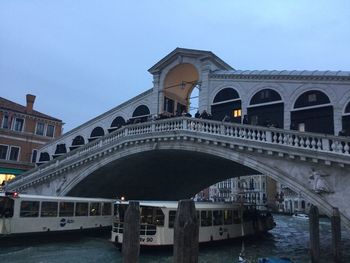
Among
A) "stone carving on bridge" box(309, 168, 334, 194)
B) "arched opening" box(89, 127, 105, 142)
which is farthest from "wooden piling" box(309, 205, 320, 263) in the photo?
"arched opening" box(89, 127, 105, 142)

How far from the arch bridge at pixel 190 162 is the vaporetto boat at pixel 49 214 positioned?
104 inches

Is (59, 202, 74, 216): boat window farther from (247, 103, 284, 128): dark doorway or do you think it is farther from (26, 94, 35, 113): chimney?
(26, 94, 35, 113): chimney

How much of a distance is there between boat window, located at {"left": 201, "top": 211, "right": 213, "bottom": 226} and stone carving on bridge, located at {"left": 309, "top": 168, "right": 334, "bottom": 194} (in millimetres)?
5274

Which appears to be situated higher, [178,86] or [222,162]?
[178,86]

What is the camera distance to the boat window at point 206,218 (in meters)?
16.8

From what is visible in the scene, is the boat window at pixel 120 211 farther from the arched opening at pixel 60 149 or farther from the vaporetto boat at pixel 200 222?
the arched opening at pixel 60 149

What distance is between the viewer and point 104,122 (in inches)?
1061

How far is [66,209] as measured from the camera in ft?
58.6

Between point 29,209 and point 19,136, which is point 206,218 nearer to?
point 29,209

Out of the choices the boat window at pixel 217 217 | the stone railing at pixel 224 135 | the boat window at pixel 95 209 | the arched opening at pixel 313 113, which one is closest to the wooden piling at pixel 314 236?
the stone railing at pixel 224 135

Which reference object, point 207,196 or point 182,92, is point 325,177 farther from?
point 207,196

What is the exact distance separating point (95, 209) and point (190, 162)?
5739mm

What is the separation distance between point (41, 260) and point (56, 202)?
4.36m

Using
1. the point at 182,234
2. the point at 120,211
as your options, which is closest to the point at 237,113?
the point at 120,211
